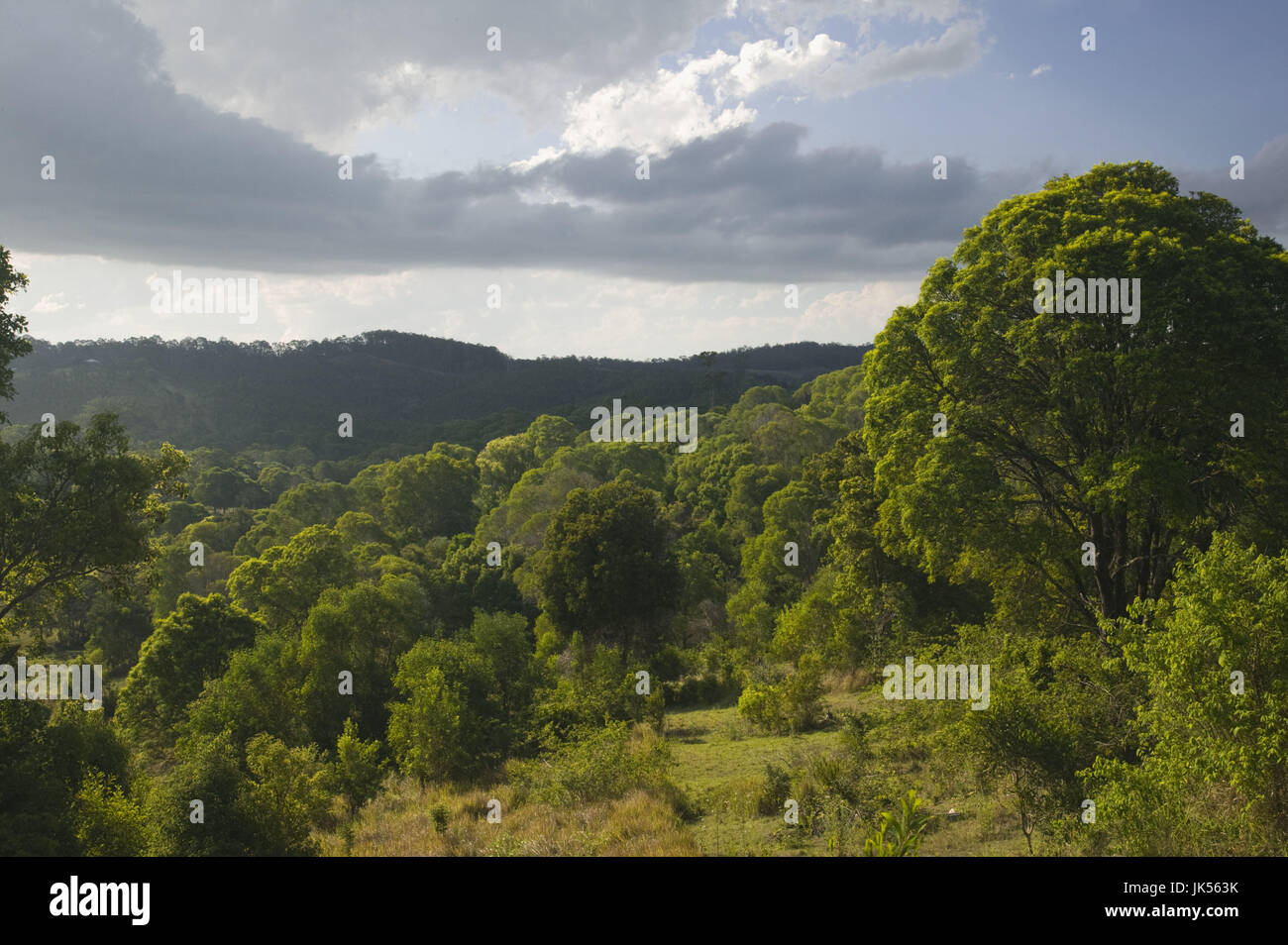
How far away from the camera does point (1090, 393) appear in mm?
15070

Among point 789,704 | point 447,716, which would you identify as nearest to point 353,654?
point 447,716

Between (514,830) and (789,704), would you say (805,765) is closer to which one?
(789,704)

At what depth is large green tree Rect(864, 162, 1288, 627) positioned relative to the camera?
13.9 m

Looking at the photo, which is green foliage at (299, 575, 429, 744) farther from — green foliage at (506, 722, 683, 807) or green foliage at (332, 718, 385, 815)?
green foliage at (506, 722, 683, 807)

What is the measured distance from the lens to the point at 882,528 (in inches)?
778

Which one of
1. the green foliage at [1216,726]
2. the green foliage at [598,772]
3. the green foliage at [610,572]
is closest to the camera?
the green foliage at [1216,726]

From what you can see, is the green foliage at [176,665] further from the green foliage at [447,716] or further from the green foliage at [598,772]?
the green foliage at [598,772]

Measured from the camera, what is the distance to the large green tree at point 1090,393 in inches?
548

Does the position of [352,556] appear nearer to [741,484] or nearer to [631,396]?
[741,484]

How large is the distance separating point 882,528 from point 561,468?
34.1 meters

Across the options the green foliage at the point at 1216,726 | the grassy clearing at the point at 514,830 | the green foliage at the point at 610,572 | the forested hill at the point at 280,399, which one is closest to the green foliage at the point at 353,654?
the green foliage at the point at 610,572

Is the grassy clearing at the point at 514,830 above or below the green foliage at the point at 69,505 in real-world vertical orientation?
below
